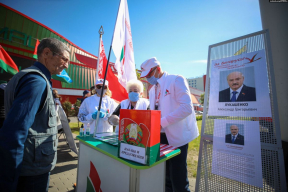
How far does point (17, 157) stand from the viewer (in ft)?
2.97

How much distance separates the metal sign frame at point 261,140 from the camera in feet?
5.02

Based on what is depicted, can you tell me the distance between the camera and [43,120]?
47.1 inches

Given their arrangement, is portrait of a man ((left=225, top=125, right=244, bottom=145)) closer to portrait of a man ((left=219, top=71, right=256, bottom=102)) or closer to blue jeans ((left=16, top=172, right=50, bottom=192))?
portrait of a man ((left=219, top=71, right=256, bottom=102))

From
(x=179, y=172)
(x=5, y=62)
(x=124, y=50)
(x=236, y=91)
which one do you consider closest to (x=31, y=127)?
(x=179, y=172)

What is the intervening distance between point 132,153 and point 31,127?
0.90 m

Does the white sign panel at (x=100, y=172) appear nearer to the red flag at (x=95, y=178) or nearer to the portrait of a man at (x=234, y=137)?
the red flag at (x=95, y=178)

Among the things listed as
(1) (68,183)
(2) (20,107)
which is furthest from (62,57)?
(1) (68,183)

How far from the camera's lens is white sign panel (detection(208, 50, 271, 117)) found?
1.69 m

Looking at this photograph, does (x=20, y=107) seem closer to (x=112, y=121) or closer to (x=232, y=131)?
(x=112, y=121)

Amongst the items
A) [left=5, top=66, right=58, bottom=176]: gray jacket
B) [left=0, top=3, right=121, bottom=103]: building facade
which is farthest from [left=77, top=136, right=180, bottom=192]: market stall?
[left=0, top=3, right=121, bottom=103]: building facade

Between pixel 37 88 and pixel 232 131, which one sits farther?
pixel 232 131

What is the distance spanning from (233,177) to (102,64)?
156 inches

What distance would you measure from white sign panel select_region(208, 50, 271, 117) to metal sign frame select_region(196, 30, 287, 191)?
6 cm

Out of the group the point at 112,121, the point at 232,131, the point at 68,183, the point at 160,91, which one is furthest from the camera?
the point at 68,183
